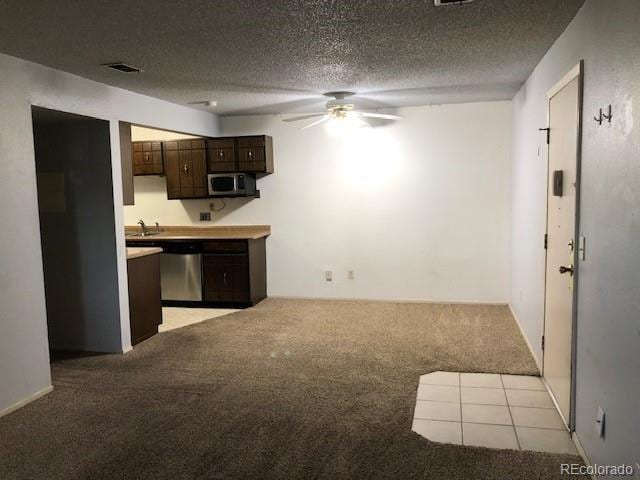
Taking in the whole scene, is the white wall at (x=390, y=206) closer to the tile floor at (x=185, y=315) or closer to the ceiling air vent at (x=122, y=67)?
the tile floor at (x=185, y=315)

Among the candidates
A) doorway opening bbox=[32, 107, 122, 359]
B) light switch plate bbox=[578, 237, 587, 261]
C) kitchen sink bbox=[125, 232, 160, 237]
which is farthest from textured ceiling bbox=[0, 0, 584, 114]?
kitchen sink bbox=[125, 232, 160, 237]

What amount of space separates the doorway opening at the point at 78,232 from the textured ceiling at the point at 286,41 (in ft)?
2.15

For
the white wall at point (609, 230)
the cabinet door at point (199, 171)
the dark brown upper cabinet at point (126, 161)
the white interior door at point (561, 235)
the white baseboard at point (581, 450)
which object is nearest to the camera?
the white wall at point (609, 230)

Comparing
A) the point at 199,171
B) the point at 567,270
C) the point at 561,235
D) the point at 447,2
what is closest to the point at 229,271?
the point at 199,171

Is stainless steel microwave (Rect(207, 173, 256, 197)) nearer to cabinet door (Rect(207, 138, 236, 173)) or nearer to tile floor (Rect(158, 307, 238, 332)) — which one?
cabinet door (Rect(207, 138, 236, 173))

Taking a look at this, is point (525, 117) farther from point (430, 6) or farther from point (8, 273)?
point (8, 273)

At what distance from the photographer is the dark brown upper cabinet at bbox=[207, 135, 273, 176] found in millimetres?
6238

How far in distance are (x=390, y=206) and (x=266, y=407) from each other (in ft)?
11.4

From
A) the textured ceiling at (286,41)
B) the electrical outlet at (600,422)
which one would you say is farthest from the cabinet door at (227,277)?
the electrical outlet at (600,422)

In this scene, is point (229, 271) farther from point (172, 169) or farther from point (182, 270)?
point (172, 169)

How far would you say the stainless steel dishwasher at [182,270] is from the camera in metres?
6.17

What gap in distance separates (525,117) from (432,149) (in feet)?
4.69

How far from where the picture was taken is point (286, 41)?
10.5ft

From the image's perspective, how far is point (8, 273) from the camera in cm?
329
